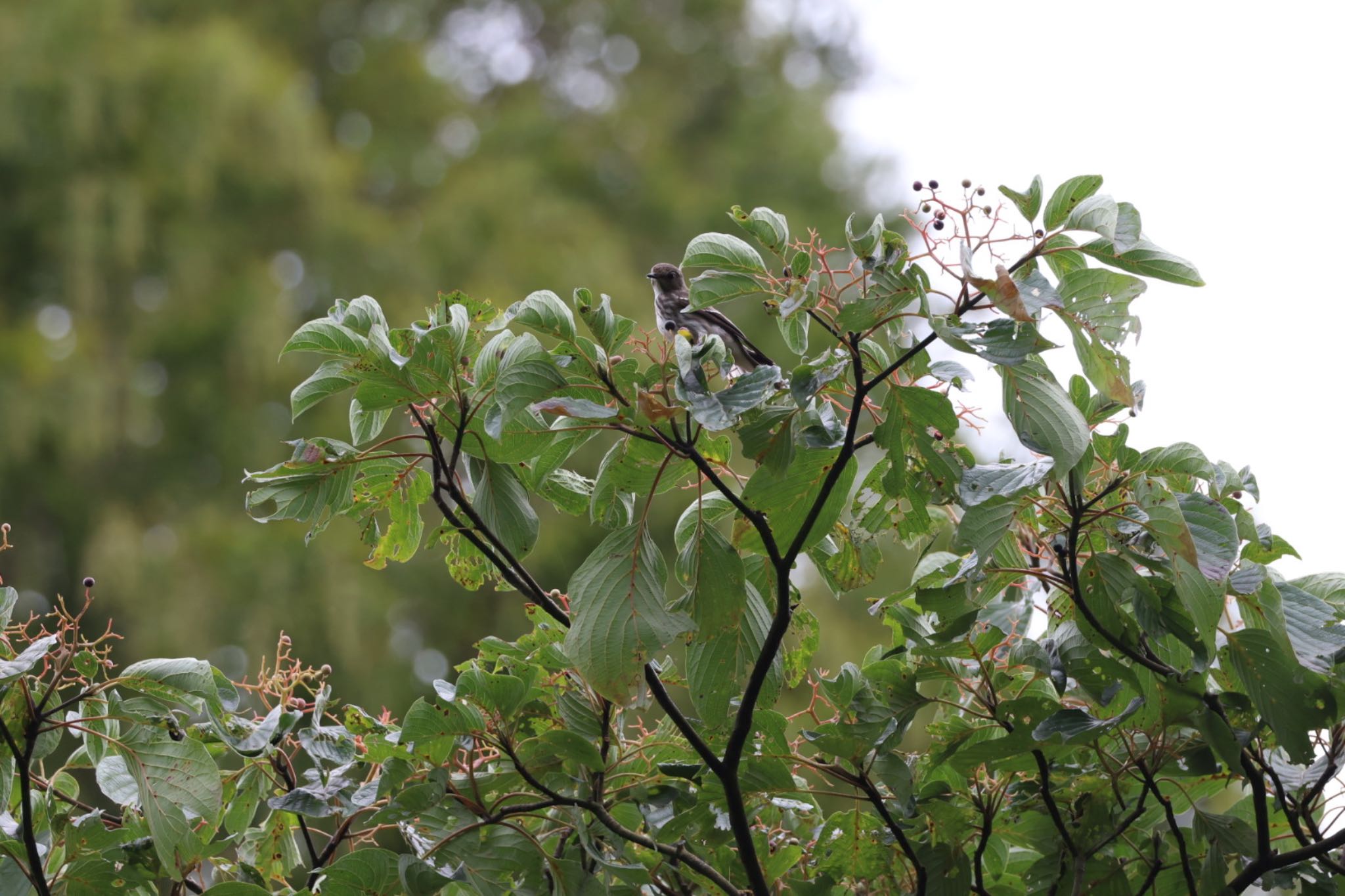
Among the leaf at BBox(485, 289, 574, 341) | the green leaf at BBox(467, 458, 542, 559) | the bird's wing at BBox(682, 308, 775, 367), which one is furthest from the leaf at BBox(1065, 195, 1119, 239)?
the bird's wing at BBox(682, 308, 775, 367)

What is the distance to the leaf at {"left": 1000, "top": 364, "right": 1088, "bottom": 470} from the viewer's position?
1382 mm

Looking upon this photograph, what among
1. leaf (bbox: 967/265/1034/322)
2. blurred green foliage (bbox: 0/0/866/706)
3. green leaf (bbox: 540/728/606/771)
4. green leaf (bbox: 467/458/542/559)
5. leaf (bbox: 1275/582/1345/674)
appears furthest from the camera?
blurred green foliage (bbox: 0/0/866/706)

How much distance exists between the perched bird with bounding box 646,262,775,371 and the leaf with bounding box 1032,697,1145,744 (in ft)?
4.39

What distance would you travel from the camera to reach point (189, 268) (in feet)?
35.1

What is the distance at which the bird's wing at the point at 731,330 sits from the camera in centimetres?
325

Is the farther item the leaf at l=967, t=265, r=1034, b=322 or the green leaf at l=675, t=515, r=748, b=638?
the green leaf at l=675, t=515, r=748, b=638

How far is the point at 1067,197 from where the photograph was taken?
1.50m

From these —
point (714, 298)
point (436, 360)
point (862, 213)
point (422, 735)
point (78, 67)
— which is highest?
point (862, 213)

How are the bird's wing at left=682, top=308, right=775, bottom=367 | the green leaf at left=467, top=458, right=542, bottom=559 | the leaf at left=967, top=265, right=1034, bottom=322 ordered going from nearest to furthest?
1. the leaf at left=967, top=265, right=1034, bottom=322
2. the green leaf at left=467, top=458, right=542, bottom=559
3. the bird's wing at left=682, top=308, right=775, bottom=367

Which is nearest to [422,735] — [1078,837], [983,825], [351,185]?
[983,825]

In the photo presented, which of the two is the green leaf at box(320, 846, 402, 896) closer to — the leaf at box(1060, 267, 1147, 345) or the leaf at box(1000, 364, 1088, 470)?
the leaf at box(1000, 364, 1088, 470)

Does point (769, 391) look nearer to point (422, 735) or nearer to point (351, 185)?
point (422, 735)

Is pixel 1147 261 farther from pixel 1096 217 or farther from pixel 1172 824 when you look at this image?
pixel 1172 824

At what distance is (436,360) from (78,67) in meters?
10.3
